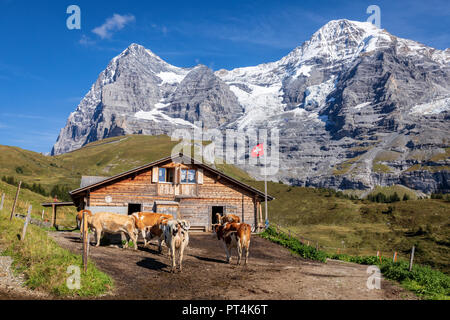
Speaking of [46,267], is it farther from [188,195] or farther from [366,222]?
[366,222]

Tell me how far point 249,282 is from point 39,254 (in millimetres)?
7209

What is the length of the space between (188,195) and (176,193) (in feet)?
3.72

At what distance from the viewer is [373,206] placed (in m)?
75.8

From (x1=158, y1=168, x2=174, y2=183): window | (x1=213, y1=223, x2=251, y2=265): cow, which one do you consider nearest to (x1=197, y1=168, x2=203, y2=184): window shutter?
(x1=158, y1=168, x2=174, y2=183): window

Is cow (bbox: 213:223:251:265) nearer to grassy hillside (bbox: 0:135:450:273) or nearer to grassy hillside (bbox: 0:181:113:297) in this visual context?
grassy hillside (bbox: 0:181:113:297)

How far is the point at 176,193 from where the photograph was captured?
34094 millimetres

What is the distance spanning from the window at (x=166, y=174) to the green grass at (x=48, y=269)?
66.0ft

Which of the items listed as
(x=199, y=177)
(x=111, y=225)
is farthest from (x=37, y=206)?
(x=111, y=225)

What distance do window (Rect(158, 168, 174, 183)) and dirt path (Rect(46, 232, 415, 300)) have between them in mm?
15730

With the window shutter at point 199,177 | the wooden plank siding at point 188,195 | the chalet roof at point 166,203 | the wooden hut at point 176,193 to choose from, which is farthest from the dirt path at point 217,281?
the window shutter at point 199,177

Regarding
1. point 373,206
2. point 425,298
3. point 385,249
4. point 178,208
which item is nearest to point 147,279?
point 425,298

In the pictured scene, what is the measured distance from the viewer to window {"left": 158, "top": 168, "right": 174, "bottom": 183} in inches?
1340

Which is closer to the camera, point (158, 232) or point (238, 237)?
point (238, 237)
